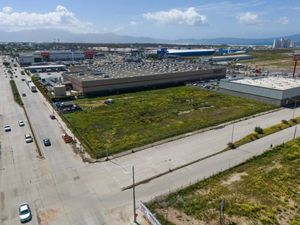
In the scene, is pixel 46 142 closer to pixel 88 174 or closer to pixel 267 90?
pixel 88 174

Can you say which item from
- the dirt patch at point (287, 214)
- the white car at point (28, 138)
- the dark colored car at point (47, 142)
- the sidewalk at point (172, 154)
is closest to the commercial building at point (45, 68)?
the white car at point (28, 138)

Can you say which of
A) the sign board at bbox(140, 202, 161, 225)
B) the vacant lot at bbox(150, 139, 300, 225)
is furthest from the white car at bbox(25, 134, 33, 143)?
the vacant lot at bbox(150, 139, 300, 225)

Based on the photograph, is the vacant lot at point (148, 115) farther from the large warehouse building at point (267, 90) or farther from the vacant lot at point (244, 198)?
the vacant lot at point (244, 198)

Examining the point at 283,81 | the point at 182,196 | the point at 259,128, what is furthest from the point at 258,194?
the point at 283,81

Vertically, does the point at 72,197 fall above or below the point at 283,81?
below

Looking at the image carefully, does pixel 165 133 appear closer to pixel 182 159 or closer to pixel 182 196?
pixel 182 159

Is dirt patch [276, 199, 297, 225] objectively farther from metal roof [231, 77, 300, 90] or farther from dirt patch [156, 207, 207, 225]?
metal roof [231, 77, 300, 90]
